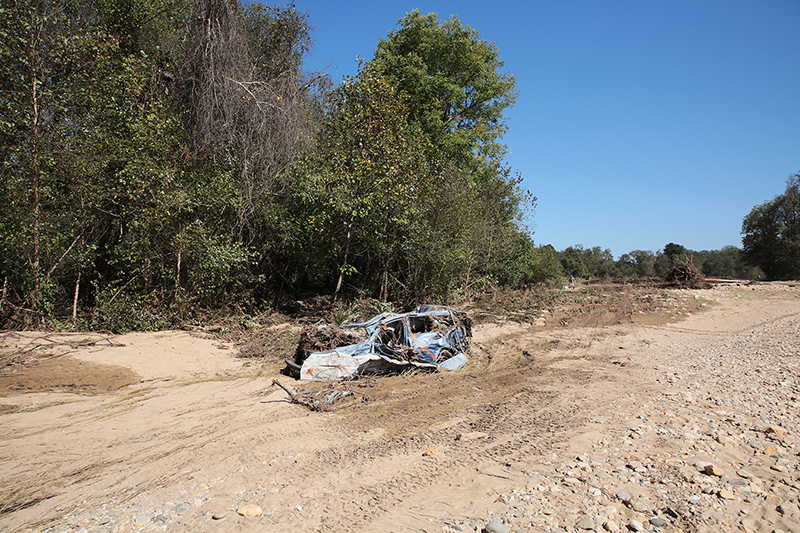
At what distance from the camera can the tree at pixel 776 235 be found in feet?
113

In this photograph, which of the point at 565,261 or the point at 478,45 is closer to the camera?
the point at 478,45

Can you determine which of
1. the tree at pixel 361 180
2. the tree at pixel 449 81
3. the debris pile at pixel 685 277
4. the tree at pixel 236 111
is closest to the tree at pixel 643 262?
the debris pile at pixel 685 277

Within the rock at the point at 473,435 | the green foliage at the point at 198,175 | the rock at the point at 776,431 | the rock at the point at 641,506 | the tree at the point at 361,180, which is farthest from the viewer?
the tree at the point at 361,180

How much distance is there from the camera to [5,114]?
352 inches

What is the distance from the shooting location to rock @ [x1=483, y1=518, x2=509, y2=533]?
325 centimetres

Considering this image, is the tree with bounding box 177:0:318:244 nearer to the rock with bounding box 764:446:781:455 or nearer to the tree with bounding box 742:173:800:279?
the rock with bounding box 764:446:781:455

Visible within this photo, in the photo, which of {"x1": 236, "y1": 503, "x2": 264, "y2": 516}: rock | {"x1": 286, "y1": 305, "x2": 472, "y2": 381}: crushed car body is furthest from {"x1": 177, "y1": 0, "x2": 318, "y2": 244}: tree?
{"x1": 236, "y1": 503, "x2": 264, "y2": 516}: rock

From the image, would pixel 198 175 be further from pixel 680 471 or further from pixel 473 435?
pixel 680 471

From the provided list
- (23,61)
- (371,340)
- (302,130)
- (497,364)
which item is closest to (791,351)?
→ (497,364)

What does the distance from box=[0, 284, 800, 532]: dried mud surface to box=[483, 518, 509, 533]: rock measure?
9 centimetres

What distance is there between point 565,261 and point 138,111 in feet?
184

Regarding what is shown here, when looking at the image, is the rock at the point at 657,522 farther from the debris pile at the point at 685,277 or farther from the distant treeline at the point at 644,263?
the distant treeline at the point at 644,263

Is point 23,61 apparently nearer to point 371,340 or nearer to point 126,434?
point 126,434

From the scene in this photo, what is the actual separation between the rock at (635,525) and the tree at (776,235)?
1639 inches
